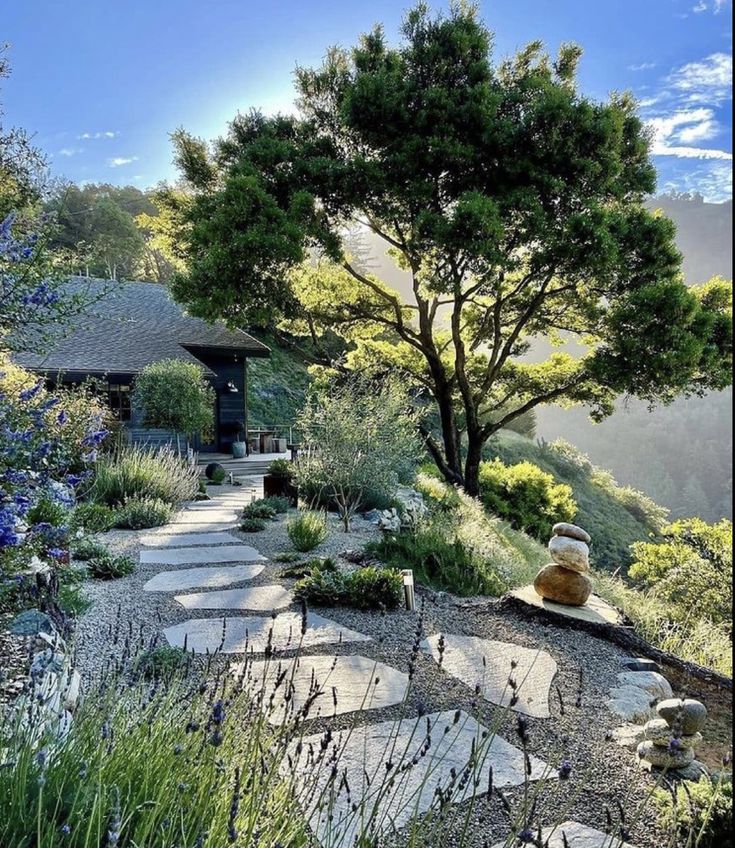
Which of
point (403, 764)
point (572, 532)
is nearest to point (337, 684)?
point (403, 764)

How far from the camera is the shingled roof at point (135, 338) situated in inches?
549

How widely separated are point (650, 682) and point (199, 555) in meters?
3.87

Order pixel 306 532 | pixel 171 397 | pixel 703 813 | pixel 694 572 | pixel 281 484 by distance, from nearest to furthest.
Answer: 1. pixel 703 813
2. pixel 306 532
3. pixel 694 572
4. pixel 281 484
5. pixel 171 397

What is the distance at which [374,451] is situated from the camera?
24.1 feet

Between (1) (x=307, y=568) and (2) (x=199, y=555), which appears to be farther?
(2) (x=199, y=555)

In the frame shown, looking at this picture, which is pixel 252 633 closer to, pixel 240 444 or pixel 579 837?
pixel 579 837

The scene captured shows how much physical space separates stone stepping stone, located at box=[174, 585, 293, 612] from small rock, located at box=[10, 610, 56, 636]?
3.95 feet

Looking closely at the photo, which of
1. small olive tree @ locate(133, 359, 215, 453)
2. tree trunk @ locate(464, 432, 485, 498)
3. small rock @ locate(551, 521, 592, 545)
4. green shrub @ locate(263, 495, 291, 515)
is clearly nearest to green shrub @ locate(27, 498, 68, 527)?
small rock @ locate(551, 521, 592, 545)

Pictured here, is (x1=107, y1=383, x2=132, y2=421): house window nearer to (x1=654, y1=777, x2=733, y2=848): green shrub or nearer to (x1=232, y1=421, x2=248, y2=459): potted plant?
(x1=232, y1=421, x2=248, y2=459): potted plant

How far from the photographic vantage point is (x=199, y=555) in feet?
18.6

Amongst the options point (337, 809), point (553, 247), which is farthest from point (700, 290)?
point (337, 809)

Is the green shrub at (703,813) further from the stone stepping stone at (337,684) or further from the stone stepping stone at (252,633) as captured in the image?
the stone stepping stone at (252,633)

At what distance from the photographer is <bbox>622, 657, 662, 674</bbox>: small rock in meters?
3.43

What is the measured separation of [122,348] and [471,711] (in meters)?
14.2
